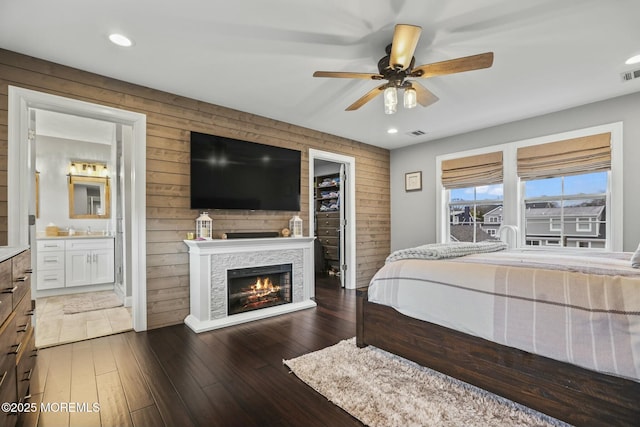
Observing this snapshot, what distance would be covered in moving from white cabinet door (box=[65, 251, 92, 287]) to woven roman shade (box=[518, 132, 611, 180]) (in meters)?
6.49

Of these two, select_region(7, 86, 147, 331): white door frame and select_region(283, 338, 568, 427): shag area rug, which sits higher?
select_region(7, 86, 147, 331): white door frame

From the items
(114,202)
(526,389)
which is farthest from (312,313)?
(114,202)

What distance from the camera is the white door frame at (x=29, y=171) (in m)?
2.44

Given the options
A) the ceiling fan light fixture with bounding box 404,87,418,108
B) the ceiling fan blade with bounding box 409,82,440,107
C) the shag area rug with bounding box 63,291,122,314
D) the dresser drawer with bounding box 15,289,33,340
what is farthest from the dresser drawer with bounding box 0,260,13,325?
the shag area rug with bounding box 63,291,122,314

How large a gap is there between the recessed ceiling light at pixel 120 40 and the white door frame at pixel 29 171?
78cm

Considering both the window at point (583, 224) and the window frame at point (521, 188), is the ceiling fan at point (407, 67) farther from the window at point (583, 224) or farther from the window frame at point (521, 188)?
the window at point (583, 224)

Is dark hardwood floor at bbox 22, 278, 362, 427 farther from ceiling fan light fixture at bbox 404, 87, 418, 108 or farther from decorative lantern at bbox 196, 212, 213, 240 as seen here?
ceiling fan light fixture at bbox 404, 87, 418, 108

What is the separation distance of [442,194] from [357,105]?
280 centimetres

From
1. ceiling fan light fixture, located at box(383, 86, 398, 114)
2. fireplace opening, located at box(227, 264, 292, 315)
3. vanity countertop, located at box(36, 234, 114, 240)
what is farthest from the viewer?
vanity countertop, located at box(36, 234, 114, 240)

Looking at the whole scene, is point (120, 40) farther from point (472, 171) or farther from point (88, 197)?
point (472, 171)

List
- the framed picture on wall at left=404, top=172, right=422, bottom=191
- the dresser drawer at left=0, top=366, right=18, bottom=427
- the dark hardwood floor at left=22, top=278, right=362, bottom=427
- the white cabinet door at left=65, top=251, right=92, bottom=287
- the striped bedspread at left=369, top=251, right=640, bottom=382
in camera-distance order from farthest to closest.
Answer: the framed picture on wall at left=404, top=172, right=422, bottom=191
the white cabinet door at left=65, top=251, right=92, bottom=287
the dark hardwood floor at left=22, top=278, right=362, bottom=427
the striped bedspread at left=369, top=251, right=640, bottom=382
the dresser drawer at left=0, top=366, right=18, bottom=427

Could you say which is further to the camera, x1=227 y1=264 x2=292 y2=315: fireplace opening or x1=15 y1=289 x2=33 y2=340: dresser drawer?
x1=227 y1=264 x2=292 y2=315: fireplace opening

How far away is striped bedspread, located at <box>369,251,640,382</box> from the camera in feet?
4.63

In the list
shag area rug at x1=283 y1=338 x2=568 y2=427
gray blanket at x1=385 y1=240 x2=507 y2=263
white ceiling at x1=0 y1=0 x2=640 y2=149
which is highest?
white ceiling at x1=0 y1=0 x2=640 y2=149
